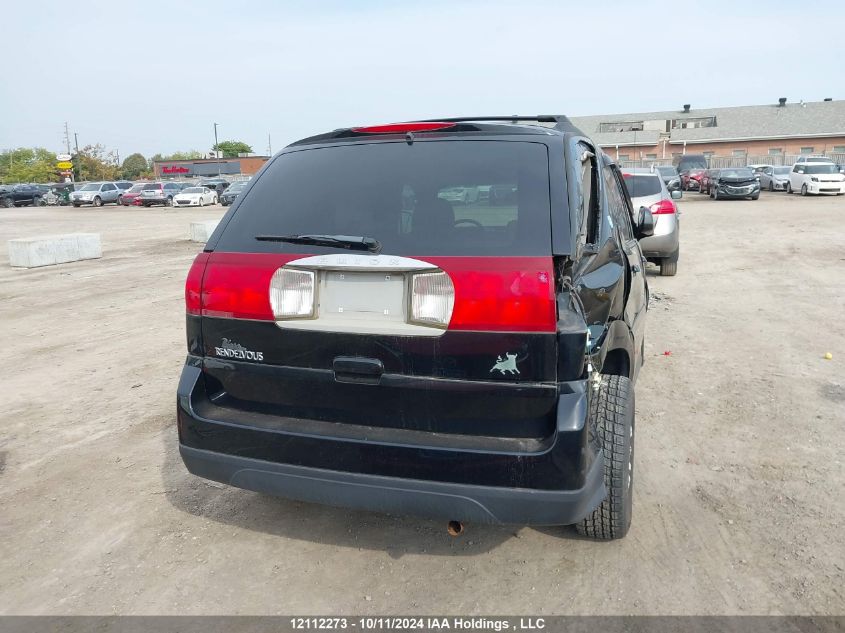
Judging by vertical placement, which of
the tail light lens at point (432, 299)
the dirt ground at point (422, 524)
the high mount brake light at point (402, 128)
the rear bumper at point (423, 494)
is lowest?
the dirt ground at point (422, 524)

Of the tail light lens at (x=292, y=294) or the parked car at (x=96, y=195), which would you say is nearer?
the tail light lens at (x=292, y=294)

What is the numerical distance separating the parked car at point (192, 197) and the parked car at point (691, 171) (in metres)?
27.9

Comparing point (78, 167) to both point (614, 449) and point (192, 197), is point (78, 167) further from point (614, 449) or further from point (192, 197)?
point (614, 449)

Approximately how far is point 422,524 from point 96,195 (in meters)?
49.0

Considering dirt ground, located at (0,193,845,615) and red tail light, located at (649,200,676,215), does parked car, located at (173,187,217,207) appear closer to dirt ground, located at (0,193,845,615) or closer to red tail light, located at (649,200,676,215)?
red tail light, located at (649,200,676,215)

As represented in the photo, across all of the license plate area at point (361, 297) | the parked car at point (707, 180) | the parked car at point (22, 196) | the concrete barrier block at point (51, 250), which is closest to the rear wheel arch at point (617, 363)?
the license plate area at point (361, 297)

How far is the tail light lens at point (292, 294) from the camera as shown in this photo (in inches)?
106

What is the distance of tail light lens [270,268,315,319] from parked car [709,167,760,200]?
30565 millimetres

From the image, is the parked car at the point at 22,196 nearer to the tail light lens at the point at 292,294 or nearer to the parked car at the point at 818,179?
the parked car at the point at 818,179

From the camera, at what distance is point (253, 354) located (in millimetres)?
2811

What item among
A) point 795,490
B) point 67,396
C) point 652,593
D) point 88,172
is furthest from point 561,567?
point 88,172

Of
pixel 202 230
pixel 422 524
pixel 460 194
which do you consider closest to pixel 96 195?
pixel 202 230

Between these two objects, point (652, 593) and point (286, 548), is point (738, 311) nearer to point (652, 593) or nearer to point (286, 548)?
point (652, 593)

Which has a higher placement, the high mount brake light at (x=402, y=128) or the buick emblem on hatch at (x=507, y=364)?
the high mount brake light at (x=402, y=128)
